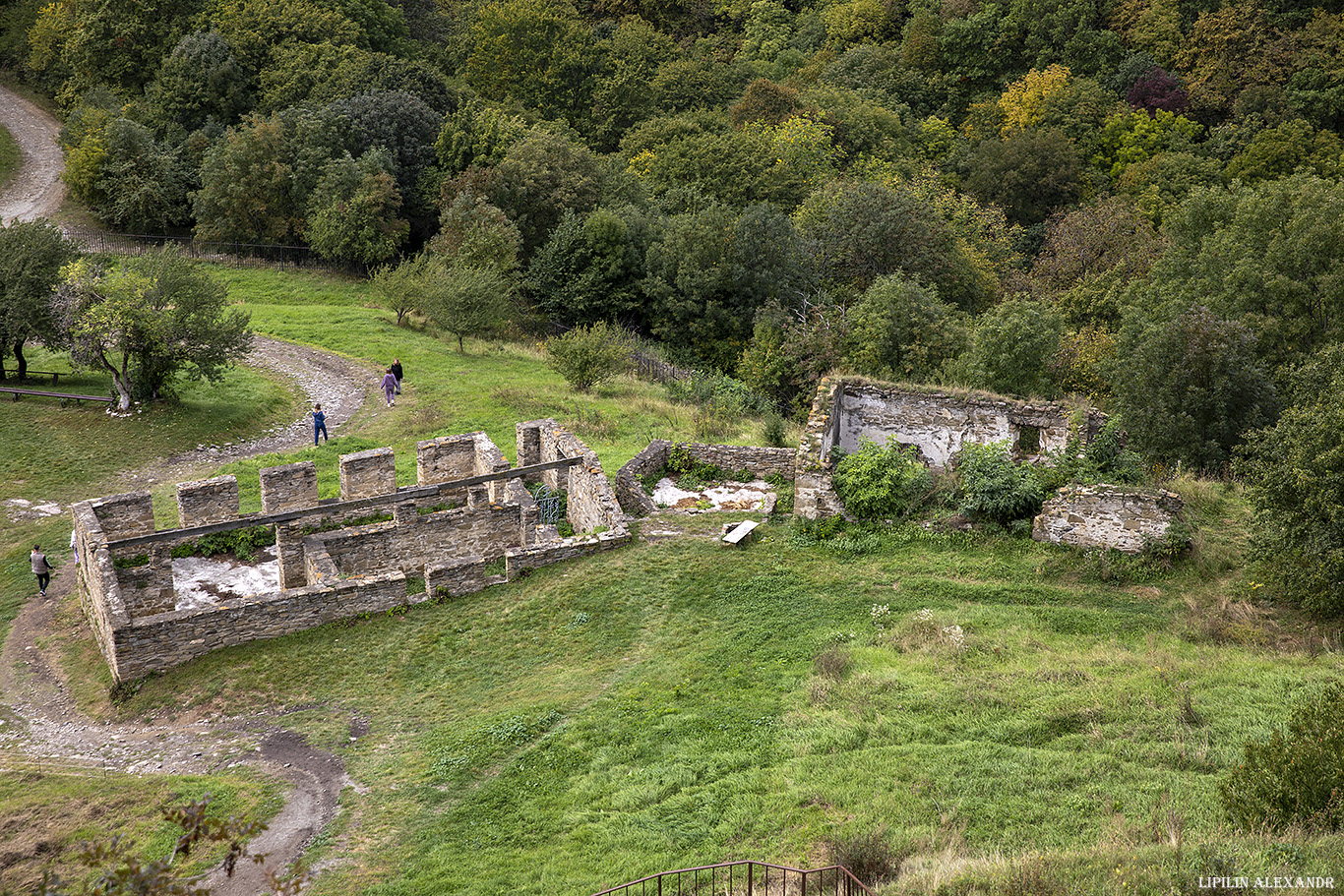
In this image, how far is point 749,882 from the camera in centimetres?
909

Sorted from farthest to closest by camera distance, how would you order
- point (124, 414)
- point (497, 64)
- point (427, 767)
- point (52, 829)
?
point (497, 64) < point (124, 414) < point (427, 767) < point (52, 829)

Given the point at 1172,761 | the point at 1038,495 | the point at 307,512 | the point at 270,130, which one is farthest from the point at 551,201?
the point at 1172,761

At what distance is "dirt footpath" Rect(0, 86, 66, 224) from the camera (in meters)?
48.0

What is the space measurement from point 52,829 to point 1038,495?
1560 cm

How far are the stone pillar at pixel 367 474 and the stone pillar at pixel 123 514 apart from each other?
378 cm

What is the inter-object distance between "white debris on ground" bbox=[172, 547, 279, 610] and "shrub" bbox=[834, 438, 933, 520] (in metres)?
11.6

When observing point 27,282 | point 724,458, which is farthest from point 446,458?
point 27,282

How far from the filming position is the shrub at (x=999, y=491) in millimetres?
17812

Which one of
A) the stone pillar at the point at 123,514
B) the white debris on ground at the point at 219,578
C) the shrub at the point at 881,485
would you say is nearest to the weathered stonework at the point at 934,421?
the shrub at the point at 881,485

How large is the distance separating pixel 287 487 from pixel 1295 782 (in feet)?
61.5

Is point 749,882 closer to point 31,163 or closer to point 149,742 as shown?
point 149,742

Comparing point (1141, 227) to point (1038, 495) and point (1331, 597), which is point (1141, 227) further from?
point (1331, 597)

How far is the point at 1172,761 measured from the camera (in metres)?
10.9

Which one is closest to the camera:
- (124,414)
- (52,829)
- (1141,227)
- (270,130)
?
(52,829)
